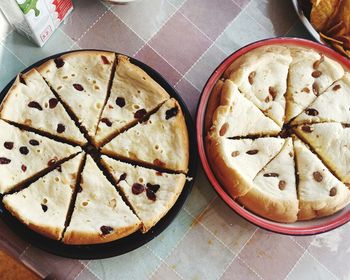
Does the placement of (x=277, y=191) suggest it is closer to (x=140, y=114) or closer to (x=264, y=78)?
(x=264, y=78)

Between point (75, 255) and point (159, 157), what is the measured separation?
529 millimetres

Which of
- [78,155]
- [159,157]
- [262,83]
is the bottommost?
[78,155]

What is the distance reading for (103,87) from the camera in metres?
2.23

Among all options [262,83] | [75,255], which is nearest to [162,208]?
[75,255]

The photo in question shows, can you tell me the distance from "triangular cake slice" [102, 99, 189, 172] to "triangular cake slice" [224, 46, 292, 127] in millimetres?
308

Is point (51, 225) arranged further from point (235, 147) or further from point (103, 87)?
point (235, 147)

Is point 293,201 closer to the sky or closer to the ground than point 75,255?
closer to the sky

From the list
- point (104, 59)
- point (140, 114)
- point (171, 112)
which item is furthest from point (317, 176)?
point (104, 59)

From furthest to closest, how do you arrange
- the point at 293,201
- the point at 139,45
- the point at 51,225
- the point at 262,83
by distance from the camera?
1. the point at 139,45
2. the point at 262,83
3. the point at 293,201
4. the point at 51,225

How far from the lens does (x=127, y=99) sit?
2230mm

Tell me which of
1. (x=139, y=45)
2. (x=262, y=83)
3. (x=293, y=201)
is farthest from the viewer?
(x=139, y=45)

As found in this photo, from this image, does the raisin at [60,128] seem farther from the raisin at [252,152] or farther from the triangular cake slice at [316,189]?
the triangular cake slice at [316,189]

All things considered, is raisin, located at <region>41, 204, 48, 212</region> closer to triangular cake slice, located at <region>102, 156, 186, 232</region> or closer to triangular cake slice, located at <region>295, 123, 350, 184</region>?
triangular cake slice, located at <region>102, 156, 186, 232</region>

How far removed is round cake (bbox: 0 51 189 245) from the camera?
6.63 feet
